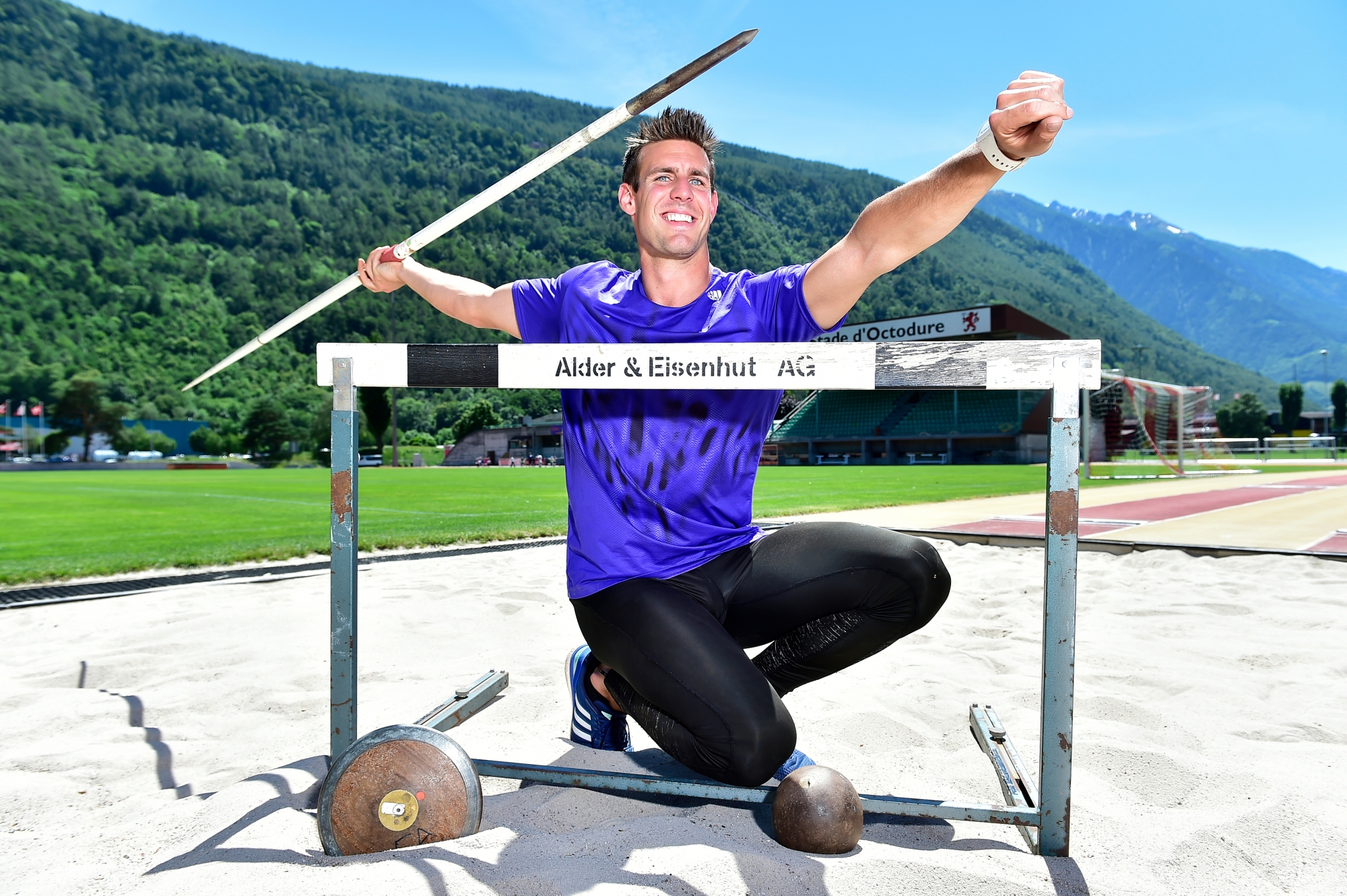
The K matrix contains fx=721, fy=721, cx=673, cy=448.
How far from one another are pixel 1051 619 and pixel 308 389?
290 feet

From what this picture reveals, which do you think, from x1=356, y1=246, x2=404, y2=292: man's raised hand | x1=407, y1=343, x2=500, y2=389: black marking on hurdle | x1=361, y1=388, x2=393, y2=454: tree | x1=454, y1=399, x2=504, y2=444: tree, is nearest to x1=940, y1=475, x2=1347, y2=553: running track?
x1=356, y1=246, x2=404, y2=292: man's raised hand

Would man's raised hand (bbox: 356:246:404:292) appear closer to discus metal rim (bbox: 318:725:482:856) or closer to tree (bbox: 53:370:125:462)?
discus metal rim (bbox: 318:725:482:856)

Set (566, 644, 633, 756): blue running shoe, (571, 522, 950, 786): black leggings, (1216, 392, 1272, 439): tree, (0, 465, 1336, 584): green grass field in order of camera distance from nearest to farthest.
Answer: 1. (571, 522, 950, 786): black leggings
2. (566, 644, 633, 756): blue running shoe
3. (0, 465, 1336, 584): green grass field
4. (1216, 392, 1272, 439): tree

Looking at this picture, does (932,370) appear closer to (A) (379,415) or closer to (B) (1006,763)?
(B) (1006,763)

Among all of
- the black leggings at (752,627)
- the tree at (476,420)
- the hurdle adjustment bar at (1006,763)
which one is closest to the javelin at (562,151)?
the black leggings at (752,627)

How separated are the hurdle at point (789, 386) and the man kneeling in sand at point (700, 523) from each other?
209mm

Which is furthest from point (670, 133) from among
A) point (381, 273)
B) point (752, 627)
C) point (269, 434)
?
point (269, 434)

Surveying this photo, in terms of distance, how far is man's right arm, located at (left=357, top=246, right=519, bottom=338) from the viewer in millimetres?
2051

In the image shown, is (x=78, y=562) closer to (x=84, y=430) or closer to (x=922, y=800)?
(x=922, y=800)

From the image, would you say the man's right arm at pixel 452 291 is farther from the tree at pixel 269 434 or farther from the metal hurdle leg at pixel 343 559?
the tree at pixel 269 434

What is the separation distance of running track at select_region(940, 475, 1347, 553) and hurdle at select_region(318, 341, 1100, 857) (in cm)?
524

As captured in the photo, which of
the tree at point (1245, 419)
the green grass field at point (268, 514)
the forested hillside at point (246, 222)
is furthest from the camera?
the forested hillside at point (246, 222)

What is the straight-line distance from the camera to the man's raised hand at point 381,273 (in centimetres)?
223

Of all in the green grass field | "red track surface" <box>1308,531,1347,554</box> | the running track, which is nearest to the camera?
"red track surface" <box>1308,531,1347,554</box>
